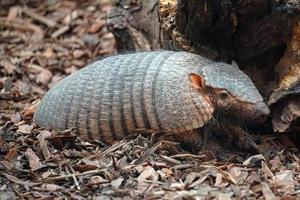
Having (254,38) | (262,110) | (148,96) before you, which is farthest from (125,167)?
(254,38)

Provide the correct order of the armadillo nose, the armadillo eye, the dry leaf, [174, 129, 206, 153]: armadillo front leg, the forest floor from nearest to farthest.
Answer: the forest floor
the dry leaf
the armadillo nose
the armadillo eye
[174, 129, 206, 153]: armadillo front leg

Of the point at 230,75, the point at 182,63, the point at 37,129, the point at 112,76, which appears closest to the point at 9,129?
the point at 37,129

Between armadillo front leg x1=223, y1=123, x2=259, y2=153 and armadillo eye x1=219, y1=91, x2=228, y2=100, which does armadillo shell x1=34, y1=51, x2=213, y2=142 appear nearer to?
armadillo eye x1=219, y1=91, x2=228, y2=100

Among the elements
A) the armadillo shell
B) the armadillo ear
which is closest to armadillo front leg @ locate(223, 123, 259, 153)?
the armadillo shell

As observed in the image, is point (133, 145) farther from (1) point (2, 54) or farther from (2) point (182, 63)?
(1) point (2, 54)

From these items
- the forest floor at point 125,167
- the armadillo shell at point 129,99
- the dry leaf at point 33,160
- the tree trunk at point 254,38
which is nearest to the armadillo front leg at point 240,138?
the forest floor at point 125,167

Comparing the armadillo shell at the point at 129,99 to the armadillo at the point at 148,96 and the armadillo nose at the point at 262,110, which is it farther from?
the armadillo nose at the point at 262,110

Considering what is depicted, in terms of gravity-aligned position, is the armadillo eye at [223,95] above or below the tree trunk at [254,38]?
below
